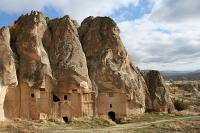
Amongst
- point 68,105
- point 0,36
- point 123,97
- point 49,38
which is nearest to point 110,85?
point 123,97

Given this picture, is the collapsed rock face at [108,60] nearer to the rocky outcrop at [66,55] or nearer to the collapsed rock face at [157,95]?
the rocky outcrop at [66,55]

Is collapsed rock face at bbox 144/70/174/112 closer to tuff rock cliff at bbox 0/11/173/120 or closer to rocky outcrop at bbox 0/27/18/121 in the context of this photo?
tuff rock cliff at bbox 0/11/173/120

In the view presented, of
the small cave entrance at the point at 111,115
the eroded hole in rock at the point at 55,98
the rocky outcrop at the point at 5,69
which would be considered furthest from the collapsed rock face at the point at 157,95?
the rocky outcrop at the point at 5,69

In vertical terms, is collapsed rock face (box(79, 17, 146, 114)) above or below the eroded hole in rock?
above

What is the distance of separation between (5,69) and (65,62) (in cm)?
760

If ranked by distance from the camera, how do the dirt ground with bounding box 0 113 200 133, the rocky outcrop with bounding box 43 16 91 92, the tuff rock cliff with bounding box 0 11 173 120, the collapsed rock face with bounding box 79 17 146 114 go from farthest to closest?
1. the collapsed rock face with bounding box 79 17 146 114
2. the rocky outcrop with bounding box 43 16 91 92
3. the tuff rock cliff with bounding box 0 11 173 120
4. the dirt ground with bounding box 0 113 200 133

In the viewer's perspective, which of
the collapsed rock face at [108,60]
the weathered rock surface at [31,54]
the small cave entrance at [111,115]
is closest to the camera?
the weathered rock surface at [31,54]

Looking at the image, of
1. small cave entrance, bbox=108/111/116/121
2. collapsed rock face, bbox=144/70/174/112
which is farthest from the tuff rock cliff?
small cave entrance, bbox=108/111/116/121

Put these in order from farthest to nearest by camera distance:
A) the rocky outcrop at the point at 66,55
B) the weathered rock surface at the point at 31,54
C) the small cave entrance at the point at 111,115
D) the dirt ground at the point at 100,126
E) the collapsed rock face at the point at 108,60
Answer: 1. the small cave entrance at the point at 111,115
2. the collapsed rock face at the point at 108,60
3. the rocky outcrop at the point at 66,55
4. the weathered rock surface at the point at 31,54
5. the dirt ground at the point at 100,126

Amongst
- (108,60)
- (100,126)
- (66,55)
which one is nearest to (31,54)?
(66,55)

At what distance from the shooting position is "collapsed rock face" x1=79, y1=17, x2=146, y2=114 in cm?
4916

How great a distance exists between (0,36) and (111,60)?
15.0 m

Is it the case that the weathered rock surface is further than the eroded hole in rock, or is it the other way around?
the eroded hole in rock

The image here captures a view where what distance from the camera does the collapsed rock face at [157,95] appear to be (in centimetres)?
5494
